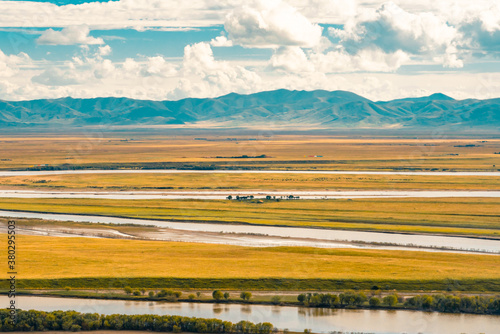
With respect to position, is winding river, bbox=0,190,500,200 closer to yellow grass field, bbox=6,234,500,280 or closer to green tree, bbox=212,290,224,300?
yellow grass field, bbox=6,234,500,280

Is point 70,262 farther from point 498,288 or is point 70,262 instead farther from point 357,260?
point 498,288

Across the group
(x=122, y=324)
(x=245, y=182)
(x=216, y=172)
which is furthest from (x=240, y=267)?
(x=216, y=172)

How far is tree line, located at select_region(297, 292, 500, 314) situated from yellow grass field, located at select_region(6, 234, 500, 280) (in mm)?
4267

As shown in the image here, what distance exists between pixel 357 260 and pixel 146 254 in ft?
56.4

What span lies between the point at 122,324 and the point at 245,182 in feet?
226

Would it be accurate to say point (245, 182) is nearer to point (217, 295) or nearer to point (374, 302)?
point (217, 295)

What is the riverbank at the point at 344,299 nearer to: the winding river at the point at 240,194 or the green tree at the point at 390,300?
the green tree at the point at 390,300

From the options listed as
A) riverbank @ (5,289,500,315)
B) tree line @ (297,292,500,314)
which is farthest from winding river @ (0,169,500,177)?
tree line @ (297,292,500,314)

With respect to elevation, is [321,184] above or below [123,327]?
above

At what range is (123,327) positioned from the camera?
1284 inches

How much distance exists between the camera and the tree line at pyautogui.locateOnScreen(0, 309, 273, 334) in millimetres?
32219

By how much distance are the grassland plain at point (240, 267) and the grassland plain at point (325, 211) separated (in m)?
13.9

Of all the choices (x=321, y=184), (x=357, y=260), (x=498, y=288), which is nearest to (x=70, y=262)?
(x=357, y=260)

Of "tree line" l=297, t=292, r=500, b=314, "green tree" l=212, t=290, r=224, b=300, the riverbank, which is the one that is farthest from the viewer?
"green tree" l=212, t=290, r=224, b=300
